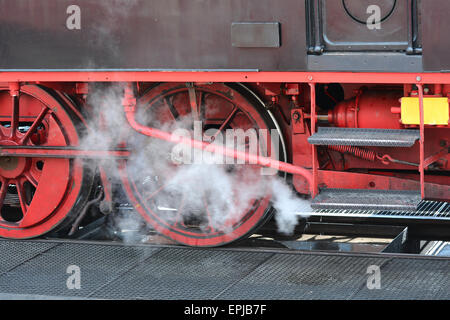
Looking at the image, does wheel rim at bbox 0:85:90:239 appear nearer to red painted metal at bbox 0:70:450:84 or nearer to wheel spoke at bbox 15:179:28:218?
wheel spoke at bbox 15:179:28:218

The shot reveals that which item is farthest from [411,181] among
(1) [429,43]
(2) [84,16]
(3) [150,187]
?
(2) [84,16]

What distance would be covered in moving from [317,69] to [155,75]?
1107 mm

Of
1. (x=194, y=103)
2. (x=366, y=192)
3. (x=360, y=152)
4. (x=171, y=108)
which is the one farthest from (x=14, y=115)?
(x=366, y=192)

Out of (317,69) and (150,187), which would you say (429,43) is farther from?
(150,187)

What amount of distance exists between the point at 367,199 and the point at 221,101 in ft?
4.75

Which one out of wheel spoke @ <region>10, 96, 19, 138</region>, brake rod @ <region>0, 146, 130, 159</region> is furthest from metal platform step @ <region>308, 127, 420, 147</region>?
wheel spoke @ <region>10, 96, 19, 138</region>

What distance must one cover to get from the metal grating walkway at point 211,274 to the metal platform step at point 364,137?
892 mm

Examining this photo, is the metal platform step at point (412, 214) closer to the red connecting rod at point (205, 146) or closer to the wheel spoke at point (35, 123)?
the red connecting rod at point (205, 146)

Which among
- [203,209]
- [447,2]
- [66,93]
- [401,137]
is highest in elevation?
[447,2]

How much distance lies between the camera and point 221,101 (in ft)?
19.0

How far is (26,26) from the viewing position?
212 inches

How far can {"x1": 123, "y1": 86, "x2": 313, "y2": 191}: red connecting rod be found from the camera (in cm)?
527

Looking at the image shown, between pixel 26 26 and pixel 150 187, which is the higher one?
pixel 26 26

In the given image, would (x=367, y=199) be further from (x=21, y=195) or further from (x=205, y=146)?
(x=21, y=195)
